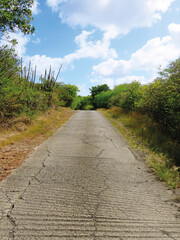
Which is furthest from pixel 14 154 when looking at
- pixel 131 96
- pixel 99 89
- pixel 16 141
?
pixel 99 89

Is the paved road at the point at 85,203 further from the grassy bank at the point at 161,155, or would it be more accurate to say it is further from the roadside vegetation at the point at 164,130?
the roadside vegetation at the point at 164,130

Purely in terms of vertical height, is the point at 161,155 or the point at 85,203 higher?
the point at 161,155

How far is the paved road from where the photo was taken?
2.41m

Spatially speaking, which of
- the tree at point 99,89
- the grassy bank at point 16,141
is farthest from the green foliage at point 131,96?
the tree at point 99,89

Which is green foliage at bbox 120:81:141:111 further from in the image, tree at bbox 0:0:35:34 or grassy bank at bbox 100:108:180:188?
tree at bbox 0:0:35:34

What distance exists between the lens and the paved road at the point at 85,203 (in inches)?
95.0

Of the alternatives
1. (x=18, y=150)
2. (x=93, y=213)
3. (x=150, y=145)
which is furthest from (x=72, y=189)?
(x=150, y=145)

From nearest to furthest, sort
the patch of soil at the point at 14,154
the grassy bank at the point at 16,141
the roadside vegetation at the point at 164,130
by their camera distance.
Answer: the patch of soil at the point at 14,154, the roadside vegetation at the point at 164,130, the grassy bank at the point at 16,141

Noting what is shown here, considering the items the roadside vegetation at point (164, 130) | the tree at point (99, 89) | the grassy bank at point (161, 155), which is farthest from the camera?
the tree at point (99, 89)

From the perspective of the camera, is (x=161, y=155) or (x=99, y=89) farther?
(x=99, y=89)

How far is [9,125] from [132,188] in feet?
25.9

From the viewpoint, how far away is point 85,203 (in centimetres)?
310

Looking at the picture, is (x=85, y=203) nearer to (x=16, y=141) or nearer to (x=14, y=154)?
(x=14, y=154)

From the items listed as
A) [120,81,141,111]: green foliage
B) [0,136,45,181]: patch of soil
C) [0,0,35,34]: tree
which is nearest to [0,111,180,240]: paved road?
[0,136,45,181]: patch of soil
